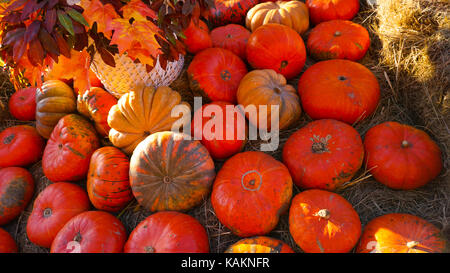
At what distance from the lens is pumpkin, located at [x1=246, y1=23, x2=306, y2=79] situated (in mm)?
2834

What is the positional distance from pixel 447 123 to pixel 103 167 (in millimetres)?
2540

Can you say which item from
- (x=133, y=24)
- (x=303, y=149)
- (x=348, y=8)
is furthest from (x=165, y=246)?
(x=348, y=8)

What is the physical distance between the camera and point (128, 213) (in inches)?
98.6

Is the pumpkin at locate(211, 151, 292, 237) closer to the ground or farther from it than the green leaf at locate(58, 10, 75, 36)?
closer to the ground

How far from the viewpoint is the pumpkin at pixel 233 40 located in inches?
127

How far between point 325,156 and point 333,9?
71.2 inches

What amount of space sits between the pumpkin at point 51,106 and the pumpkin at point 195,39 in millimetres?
1225

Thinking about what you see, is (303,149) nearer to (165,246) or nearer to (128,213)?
(165,246)

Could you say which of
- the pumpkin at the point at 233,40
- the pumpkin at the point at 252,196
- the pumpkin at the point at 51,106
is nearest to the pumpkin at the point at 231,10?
the pumpkin at the point at 233,40

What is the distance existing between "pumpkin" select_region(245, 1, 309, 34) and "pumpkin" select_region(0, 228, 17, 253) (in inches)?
117

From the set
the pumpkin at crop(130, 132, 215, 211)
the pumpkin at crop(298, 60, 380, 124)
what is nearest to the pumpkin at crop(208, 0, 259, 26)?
the pumpkin at crop(298, 60, 380, 124)

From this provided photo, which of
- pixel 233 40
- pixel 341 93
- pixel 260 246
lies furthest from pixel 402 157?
pixel 233 40

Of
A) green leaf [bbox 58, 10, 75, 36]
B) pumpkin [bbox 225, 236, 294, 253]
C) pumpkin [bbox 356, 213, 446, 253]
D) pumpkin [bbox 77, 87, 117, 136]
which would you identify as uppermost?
green leaf [bbox 58, 10, 75, 36]

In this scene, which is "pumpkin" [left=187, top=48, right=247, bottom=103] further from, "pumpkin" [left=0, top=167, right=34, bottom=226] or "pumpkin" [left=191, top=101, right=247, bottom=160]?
"pumpkin" [left=0, top=167, right=34, bottom=226]
